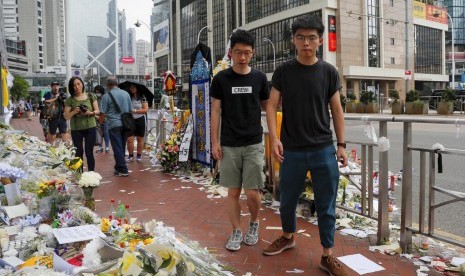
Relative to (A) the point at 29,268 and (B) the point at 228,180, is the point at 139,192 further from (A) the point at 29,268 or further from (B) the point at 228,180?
(A) the point at 29,268

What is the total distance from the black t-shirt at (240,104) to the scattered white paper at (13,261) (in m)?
2.02

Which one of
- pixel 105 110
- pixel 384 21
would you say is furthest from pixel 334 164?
pixel 384 21

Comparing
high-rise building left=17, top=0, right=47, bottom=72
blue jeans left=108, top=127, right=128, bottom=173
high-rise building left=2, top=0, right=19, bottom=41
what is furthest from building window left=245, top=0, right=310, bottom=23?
high-rise building left=2, top=0, right=19, bottom=41

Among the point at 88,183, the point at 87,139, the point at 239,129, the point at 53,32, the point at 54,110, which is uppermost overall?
the point at 53,32

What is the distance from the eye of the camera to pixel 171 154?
855 centimetres

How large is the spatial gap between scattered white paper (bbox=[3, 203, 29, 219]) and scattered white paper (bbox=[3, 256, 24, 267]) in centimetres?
99

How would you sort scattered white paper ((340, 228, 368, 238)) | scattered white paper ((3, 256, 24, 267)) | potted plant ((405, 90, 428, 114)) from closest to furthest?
scattered white paper ((3, 256, 24, 267)), scattered white paper ((340, 228, 368, 238)), potted plant ((405, 90, 428, 114))

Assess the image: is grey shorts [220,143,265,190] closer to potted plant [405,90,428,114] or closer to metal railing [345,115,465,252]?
metal railing [345,115,465,252]

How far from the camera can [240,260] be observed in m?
3.91

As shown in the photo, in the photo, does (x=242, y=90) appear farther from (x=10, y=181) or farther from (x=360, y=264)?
(x=10, y=181)

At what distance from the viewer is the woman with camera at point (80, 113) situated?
7.37 m

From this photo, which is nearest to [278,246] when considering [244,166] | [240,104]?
[244,166]

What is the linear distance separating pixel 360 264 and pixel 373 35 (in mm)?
57474

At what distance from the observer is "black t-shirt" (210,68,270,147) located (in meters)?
4.13
